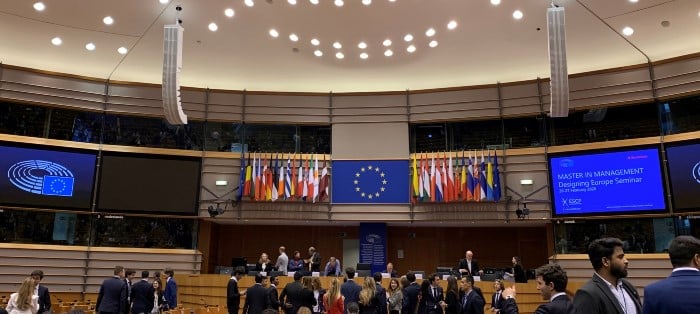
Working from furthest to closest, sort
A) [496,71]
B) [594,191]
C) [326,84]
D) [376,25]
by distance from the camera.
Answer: [326,84] → [496,71] → [594,191] → [376,25]

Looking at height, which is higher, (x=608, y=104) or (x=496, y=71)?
(x=496, y=71)

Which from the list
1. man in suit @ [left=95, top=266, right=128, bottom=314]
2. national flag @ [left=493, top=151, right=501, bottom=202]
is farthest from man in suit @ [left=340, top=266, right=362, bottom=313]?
national flag @ [left=493, top=151, right=501, bottom=202]

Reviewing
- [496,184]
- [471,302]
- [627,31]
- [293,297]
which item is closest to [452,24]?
[627,31]

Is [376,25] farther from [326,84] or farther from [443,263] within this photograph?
[443,263]

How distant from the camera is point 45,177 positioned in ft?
45.6

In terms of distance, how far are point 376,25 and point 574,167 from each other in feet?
21.5

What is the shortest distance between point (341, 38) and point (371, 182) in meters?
4.35

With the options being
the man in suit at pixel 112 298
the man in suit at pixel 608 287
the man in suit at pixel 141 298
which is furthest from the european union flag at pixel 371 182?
the man in suit at pixel 608 287

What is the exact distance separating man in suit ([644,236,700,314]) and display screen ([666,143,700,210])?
38.0 feet

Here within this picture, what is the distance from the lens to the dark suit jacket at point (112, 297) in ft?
26.9

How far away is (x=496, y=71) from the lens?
15086 mm

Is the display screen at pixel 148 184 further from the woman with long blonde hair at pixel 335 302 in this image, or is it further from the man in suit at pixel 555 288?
the man in suit at pixel 555 288

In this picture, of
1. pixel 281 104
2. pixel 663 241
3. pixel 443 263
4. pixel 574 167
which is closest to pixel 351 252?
pixel 443 263

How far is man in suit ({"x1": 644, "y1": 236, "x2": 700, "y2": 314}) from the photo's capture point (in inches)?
102
